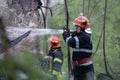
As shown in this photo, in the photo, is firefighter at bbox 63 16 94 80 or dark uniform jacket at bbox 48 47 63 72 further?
dark uniform jacket at bbox 48 47 63 72

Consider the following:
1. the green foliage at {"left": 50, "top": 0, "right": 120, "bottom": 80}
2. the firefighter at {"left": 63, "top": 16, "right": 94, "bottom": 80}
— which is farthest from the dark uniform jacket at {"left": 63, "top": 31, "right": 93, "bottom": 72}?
the green foliage at {"left": 50, "top": 0, "right": 120, "bottom": 80}

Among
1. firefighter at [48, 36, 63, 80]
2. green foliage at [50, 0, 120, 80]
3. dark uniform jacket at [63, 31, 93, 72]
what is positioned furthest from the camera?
green foliage at [50, 0, 120, 80]

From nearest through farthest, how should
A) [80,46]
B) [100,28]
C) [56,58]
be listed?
[80,46]
[56,58]
[100,28]

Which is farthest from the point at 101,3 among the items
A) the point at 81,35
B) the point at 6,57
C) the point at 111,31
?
the point at 6,57

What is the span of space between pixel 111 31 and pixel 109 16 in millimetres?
1281

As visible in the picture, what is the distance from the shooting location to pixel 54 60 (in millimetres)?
7602

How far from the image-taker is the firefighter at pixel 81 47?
5941 millimetres

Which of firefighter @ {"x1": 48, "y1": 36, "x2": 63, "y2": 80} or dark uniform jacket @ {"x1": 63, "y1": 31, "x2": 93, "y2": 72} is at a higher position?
dark uniform jacket @ {"x1": 63, "y1": 31, "x2": 93, "y2": 72}

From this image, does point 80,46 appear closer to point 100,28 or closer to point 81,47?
point 81,47

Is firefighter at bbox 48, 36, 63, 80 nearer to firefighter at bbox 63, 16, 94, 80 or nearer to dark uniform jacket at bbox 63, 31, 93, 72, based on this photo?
firefighter at bbox 63, 16, 94, 80

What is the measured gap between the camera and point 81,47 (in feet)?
19.7

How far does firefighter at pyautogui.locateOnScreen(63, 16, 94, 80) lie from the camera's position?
19.5 ft

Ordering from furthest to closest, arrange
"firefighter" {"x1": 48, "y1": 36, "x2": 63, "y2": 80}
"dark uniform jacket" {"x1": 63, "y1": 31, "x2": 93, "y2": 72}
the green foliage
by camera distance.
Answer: the green foliage < "firefighter" {"x1": 48, "y1": 36, "x2": 63, "y2": 80} < "dark uniform jacket" {"x1": 63, "y1": 31, "x2": 93, "y2": 72}

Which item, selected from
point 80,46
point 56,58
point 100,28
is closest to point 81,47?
point 80,46
